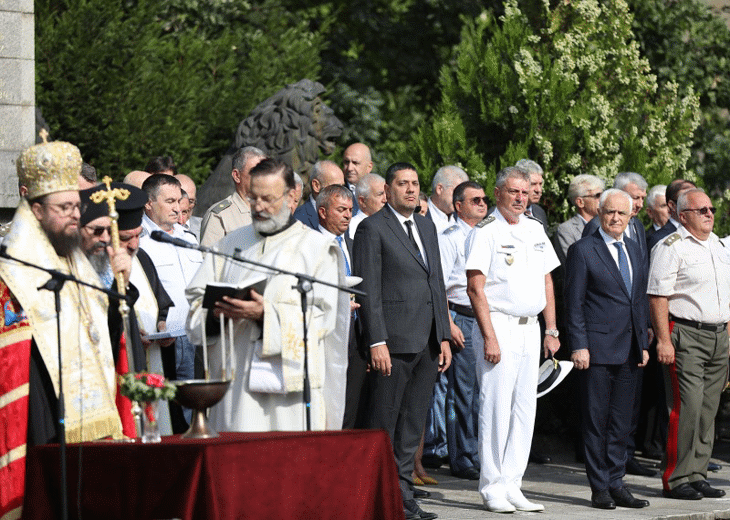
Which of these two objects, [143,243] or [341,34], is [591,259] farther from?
[341,34]

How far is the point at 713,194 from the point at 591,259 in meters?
10.2

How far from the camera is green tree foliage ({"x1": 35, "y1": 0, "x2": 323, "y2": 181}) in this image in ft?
58.3

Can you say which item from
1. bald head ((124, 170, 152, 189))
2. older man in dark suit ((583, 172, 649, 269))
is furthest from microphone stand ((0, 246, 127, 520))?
older man in dark suit ((583, 172, 649, 269))

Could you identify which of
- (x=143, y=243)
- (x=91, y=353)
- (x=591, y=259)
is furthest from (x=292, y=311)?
(x=591, y=259)

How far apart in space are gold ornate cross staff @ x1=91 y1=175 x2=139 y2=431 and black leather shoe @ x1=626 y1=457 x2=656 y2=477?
629cm

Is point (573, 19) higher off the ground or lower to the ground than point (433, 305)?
higher

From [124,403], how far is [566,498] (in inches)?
178

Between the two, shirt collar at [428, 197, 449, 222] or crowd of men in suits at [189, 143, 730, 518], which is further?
shirt collar at [428, 197, 449, 222]

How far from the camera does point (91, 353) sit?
7.34m

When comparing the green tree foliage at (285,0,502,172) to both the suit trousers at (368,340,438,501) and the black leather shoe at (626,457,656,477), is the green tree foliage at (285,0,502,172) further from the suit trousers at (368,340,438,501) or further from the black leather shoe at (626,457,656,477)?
the suit trousers at (368,340,438,501)

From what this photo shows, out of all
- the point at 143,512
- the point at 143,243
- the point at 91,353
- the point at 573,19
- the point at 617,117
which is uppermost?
the point at 573,19

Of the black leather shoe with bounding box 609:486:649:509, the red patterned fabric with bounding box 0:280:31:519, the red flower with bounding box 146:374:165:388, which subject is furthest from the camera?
the black leather shoe with bounding box 609:486:649:509

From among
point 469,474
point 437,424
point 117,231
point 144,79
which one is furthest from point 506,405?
point 144,79

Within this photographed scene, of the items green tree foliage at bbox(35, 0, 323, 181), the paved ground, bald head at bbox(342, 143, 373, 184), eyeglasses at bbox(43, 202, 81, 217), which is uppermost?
green tree foliage at bbox(35, 0, 323, 181)
